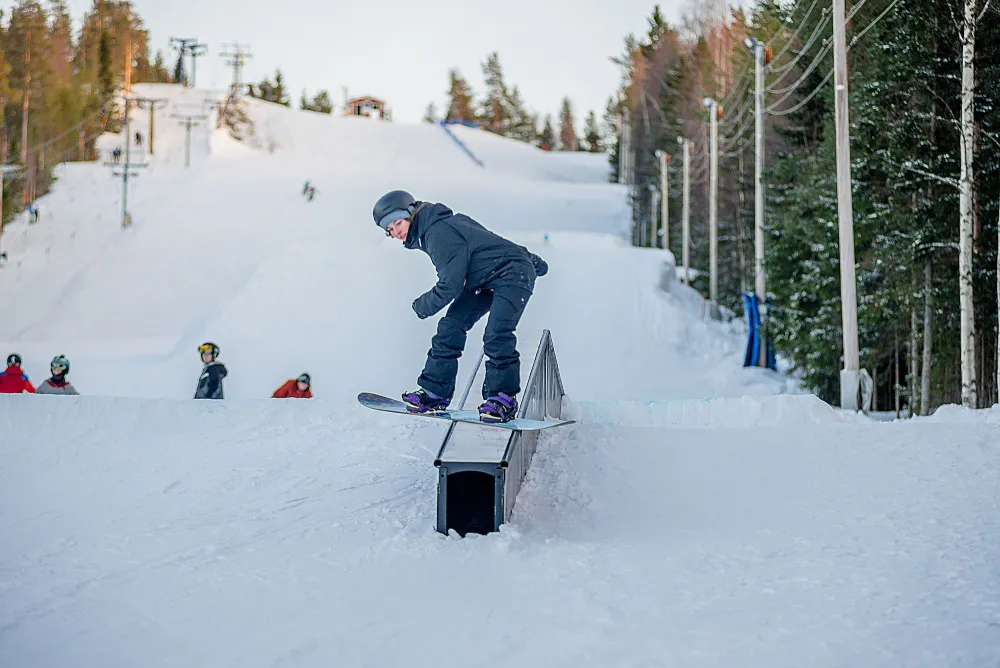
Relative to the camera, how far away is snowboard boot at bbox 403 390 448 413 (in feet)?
20.0

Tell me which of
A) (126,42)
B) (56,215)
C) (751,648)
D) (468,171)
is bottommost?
(751,648)

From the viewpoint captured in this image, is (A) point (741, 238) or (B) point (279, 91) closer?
(A) point (741, 238)

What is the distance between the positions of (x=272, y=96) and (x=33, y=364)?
3692 inches

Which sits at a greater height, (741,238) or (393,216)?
(741,238)

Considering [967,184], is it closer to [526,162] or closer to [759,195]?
[759,195]

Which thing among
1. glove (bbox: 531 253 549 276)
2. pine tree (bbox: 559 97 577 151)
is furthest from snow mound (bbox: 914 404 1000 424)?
pine tree (bbox: 559 97 577 151)

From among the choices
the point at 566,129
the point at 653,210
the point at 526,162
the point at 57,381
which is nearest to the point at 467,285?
the point at 57,381

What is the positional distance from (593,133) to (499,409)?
11473 cm

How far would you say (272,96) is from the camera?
361 feet

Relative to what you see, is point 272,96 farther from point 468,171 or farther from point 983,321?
point 983,321

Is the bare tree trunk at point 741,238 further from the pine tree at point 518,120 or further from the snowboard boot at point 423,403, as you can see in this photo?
the pine tree at point 518,120

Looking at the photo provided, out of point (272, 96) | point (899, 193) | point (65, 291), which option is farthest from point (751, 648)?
point (272, 96)

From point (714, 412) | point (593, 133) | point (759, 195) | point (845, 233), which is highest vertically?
point (593, 133)

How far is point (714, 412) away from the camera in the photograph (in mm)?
9398
